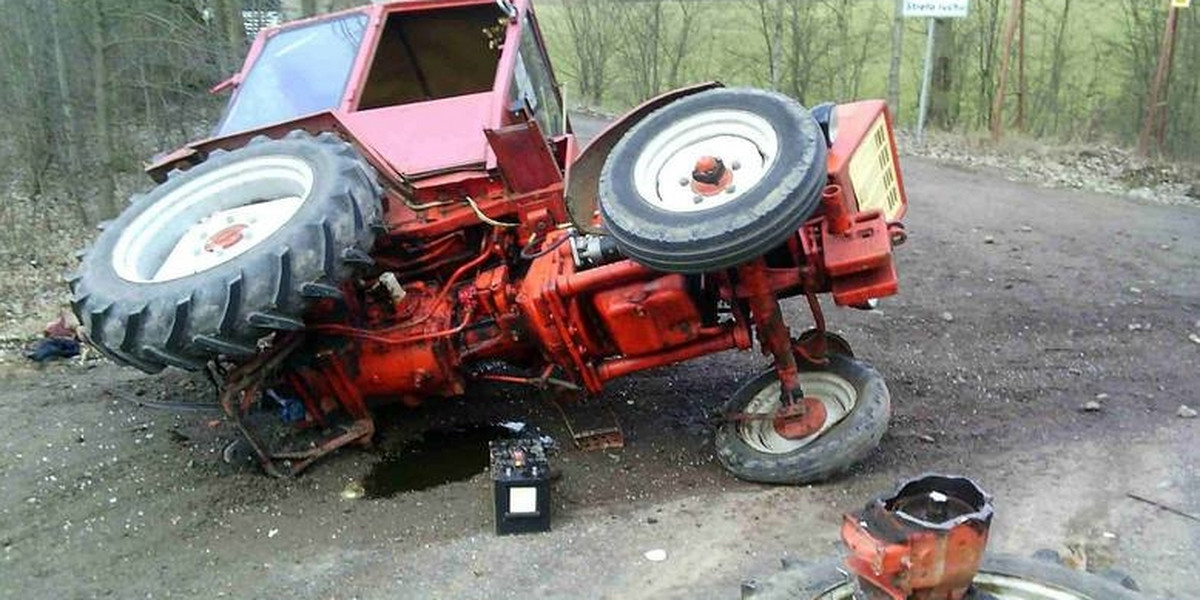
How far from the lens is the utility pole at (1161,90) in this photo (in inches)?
481

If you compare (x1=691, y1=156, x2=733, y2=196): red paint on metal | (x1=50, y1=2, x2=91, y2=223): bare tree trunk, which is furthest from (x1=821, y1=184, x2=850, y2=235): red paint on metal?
(x1=50, y1=2, x2=91, y2=223): bare tree trunk

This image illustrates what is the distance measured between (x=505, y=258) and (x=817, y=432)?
1533 mm

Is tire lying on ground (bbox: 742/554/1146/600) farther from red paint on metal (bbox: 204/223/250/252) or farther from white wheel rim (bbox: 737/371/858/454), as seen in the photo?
red paint on metal (bbox: 204/223/250/252)

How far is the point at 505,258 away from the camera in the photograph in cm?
489

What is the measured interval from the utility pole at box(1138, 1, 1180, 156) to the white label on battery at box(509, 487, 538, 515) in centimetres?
1051

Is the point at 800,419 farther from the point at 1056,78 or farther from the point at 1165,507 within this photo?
the point at 1056,78

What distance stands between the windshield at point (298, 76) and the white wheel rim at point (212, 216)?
0.80m

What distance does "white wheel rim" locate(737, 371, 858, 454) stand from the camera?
14.7 ft

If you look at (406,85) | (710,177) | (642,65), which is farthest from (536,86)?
(642,65)

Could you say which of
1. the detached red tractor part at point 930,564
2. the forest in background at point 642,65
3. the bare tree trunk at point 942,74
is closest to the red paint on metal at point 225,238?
the detached red tractor part at point 930,564

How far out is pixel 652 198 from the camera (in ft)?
13.0

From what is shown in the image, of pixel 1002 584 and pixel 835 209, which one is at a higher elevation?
pixel 835 209

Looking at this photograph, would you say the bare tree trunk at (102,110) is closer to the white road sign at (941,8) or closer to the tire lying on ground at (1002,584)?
the tire lying on ground at (1002,584)

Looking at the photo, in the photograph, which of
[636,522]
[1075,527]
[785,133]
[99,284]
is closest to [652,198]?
[785,133]
